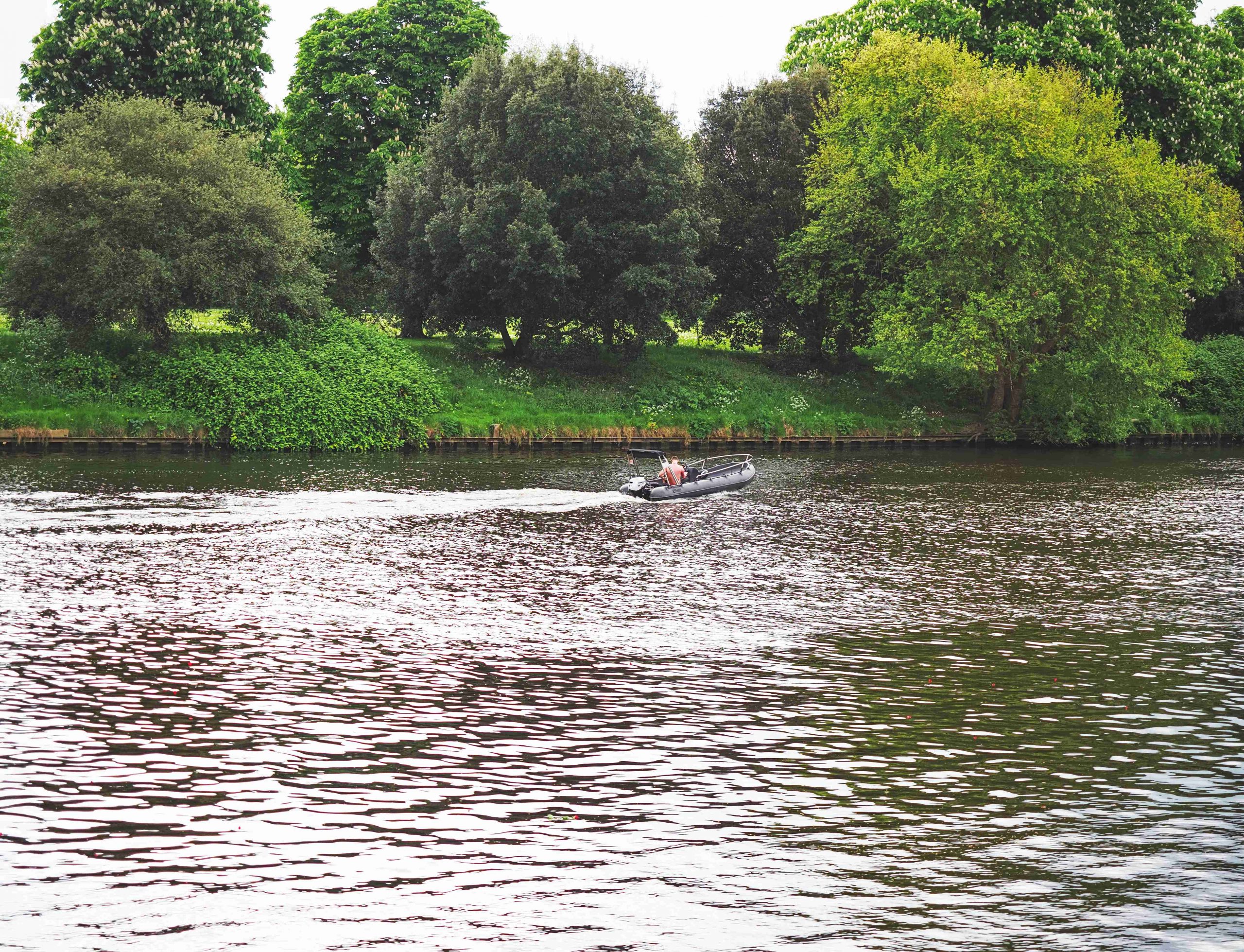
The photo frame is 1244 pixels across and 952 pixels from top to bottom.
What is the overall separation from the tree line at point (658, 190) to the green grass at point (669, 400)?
2276 millimetres

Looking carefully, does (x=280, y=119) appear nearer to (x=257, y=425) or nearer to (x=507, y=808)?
(x=257, y=425)

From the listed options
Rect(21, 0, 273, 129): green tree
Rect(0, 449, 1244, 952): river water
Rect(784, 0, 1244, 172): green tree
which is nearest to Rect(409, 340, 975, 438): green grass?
Rect(21, 0, 273, 129): green tree

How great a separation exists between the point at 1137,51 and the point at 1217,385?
20.7 m

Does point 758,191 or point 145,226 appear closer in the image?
point 145,226

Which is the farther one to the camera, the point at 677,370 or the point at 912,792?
the point at 677,370

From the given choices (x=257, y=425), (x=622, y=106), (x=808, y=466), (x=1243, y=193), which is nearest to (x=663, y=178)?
(x=622, y=106)

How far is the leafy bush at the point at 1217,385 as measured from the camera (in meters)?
80.4

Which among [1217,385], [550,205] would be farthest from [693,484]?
[1217,385]

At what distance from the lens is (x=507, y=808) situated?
1387 cm

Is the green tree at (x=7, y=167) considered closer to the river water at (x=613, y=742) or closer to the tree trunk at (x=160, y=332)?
the tree trunk at (x=160, y=332)

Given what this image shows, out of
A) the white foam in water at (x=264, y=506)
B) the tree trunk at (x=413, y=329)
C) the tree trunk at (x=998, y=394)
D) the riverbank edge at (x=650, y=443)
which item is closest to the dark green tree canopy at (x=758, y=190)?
the tree trunk at (x=998, y=394)

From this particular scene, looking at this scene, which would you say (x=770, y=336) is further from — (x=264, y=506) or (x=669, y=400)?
(x=264, y=506)

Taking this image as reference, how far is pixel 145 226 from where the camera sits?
61.3 meters

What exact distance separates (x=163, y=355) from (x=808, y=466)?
103 ft
